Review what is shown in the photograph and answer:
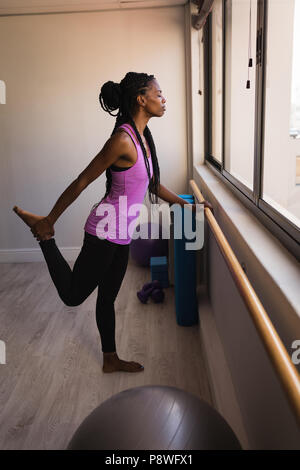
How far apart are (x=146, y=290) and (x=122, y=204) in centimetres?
144

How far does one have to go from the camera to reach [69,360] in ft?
8.01

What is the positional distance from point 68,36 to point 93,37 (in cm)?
23

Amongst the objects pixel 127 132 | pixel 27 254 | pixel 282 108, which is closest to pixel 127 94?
pixel 127 132

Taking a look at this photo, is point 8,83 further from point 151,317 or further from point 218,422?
point 218,422

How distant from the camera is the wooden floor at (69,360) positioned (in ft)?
6.37

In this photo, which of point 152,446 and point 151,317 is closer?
point 152,446

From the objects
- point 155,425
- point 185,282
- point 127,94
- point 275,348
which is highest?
point 127,94

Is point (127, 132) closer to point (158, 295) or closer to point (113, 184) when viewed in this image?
point (113, 184)

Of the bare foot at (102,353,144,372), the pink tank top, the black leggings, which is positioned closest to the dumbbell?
the bare foot at (102,353,144,372)

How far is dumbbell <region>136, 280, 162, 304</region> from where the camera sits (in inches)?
125

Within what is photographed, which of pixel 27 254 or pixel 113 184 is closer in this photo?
pixel 113 184

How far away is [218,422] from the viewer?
47.5 inches

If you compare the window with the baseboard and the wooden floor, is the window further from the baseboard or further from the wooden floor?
the baseboard

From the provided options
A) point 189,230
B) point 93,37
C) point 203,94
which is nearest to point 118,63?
point 93,37
